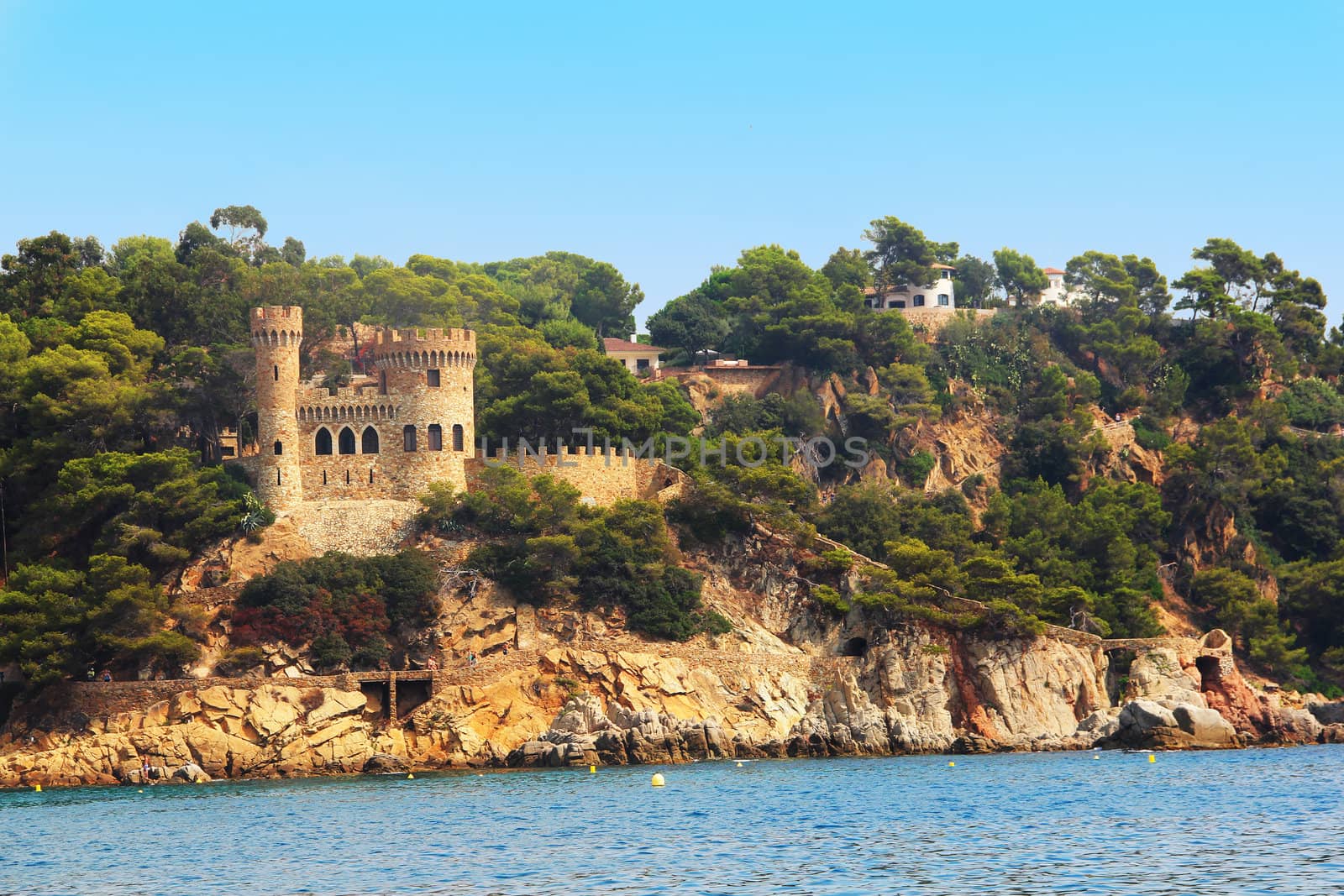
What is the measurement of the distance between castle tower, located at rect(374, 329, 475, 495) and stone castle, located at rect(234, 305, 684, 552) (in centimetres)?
3

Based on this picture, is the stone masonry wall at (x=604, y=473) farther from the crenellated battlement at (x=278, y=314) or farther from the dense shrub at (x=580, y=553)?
the crenellated battlement at (x=278, y=314)

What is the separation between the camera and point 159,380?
241 feet

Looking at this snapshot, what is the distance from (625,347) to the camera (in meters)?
100

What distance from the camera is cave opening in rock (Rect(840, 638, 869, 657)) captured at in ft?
230

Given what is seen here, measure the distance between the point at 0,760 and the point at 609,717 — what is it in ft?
63.2

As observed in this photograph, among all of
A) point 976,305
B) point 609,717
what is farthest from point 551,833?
point 976,305

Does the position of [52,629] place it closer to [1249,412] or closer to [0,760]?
[0,760]

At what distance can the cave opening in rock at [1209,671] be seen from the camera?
71875 millimetres

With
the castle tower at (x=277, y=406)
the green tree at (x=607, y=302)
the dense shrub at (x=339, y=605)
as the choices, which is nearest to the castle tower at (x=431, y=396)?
the castle tower at (x=277, y=406)

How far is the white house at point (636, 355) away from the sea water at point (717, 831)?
40.6m

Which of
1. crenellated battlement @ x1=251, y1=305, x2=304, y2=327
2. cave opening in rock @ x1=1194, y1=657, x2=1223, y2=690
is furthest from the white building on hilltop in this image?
crenellated battlement @ x1=251, y1=305, x2=304, y2=327

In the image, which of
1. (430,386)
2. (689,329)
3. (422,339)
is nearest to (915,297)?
(689,329)

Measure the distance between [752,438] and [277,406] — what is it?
65.8 ft

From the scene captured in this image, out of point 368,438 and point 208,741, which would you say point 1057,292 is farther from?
point 208,741
